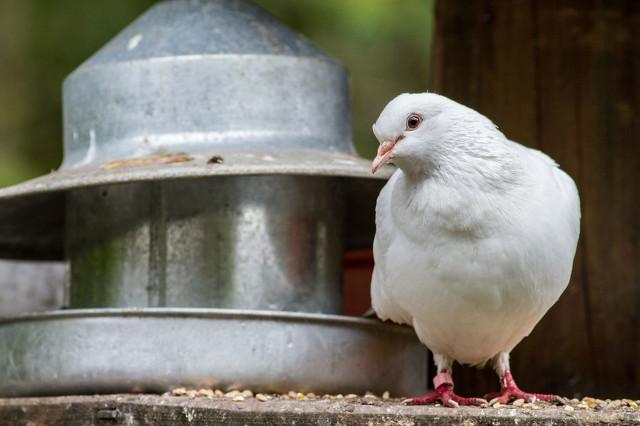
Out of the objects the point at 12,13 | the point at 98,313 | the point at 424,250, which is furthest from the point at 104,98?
the point at 12,13

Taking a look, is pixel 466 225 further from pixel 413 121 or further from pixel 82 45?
pixel 82 45

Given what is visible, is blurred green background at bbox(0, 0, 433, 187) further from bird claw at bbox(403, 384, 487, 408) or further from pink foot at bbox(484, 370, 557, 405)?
bird claw at bbox(403, 384, 487, 408)

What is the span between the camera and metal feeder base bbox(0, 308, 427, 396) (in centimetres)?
428

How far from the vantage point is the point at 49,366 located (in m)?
4.37

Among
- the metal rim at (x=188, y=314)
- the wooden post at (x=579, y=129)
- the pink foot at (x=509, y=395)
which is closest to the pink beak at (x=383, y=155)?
the metal rim at (x=188, y=314)

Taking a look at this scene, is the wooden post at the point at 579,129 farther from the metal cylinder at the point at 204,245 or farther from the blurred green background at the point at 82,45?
the blurred green background at the point at 82,45

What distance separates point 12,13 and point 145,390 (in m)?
4.09

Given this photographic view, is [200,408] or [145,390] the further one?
[145,390]

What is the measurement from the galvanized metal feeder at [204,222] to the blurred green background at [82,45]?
89.4 inches

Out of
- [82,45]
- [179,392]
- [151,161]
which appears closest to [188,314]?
[179,392]

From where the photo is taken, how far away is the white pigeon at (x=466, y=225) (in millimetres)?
4004

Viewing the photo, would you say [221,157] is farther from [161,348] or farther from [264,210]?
[161,348]

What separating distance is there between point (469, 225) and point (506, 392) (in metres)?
0.68

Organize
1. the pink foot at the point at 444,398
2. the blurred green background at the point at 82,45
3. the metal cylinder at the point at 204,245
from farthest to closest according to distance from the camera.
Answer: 1. the blurred green background at the point at 82,45
2. the metal cylinder at the point at 204,245
3. the pink foot at the point at 444,398
